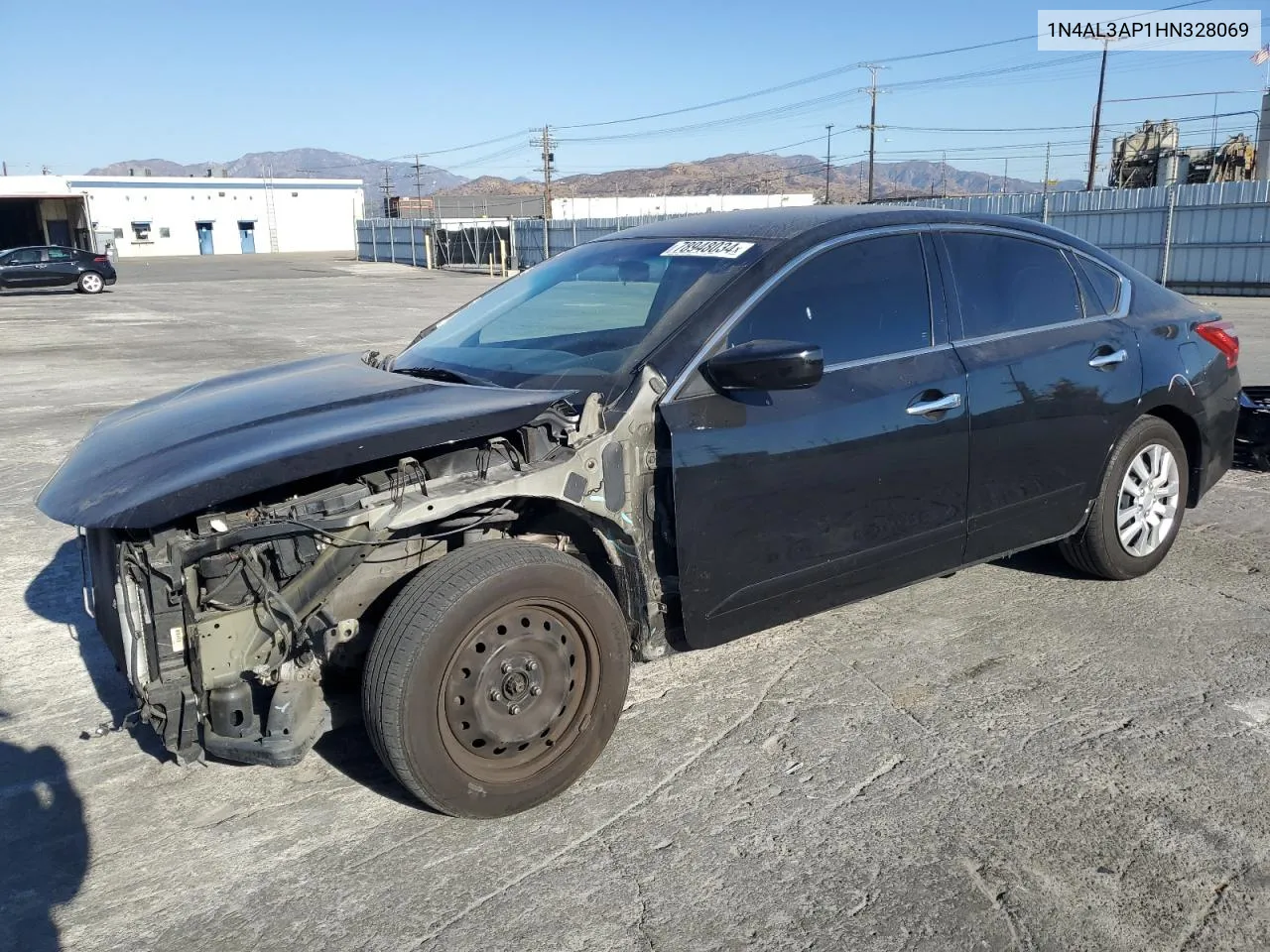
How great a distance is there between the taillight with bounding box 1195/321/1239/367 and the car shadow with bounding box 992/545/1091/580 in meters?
1.25

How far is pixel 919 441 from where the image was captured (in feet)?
12.4

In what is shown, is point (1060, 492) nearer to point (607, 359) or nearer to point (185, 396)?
point (607, 359)

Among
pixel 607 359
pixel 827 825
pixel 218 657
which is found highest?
pixel 607 359

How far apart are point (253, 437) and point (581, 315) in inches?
59.6

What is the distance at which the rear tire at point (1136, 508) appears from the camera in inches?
181

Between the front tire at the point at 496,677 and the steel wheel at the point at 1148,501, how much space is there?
2.69 m

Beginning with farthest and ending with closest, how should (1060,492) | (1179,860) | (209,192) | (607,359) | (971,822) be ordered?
(209,192), (1060,492), (607,359), (971,822), (1179,860)

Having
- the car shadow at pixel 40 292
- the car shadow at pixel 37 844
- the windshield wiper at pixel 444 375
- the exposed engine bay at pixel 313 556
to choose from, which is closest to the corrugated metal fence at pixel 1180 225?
the windshield wiper at pixel 444 375

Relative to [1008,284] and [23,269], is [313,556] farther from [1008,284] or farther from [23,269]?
[23,269]

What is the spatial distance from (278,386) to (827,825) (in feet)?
7.86

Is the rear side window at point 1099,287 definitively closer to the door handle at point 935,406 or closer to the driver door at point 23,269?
the door handle at point 935,406

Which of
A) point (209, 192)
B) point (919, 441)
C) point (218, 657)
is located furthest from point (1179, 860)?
point (209, 192)

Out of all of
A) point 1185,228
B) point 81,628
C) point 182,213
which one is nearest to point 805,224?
point 81,628

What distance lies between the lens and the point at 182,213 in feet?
227
